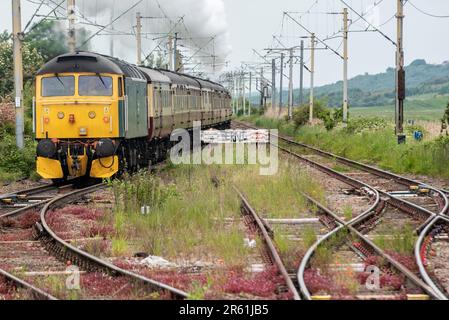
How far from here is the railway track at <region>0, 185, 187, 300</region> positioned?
8.38 meters

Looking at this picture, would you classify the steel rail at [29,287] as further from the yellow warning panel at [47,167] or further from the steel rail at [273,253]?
the yellow warning panel at [47,167]

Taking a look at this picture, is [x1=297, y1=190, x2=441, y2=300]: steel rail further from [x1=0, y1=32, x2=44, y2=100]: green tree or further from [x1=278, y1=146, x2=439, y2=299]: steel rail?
[x1=0, y1=32, x2=44, y2=100]: green tree

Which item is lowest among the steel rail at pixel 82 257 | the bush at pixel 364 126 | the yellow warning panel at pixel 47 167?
the steel rail at pixel 82 257

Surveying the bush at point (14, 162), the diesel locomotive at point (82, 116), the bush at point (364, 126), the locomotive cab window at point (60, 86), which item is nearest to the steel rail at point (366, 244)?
the diesel locomotive at point (82, 116)

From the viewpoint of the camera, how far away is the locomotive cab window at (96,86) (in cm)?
2011

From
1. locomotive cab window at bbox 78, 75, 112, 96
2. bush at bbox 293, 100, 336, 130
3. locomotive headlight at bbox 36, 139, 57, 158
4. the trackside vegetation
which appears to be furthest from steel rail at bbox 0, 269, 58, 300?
bush at bbox 293, 100, 336, 130

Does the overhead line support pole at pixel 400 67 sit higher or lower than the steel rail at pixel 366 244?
higher

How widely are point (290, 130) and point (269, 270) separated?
4263 cm

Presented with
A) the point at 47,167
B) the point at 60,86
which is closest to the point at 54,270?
the point at 47,167

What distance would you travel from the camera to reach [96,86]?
2011 cm

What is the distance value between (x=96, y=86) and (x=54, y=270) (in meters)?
10.7

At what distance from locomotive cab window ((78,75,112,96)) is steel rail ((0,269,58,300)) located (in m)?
11.0
